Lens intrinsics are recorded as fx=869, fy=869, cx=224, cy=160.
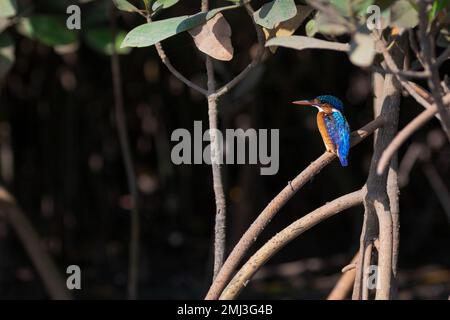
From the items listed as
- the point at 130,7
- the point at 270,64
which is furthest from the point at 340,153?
the point at 270,64

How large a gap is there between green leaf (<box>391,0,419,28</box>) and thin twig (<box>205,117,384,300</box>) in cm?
33

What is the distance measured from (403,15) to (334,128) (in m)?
0.33

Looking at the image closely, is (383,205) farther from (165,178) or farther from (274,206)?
(165,178)

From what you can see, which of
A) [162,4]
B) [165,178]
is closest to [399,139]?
[162,4]

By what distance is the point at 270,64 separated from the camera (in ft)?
10.9

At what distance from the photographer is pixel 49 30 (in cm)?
237

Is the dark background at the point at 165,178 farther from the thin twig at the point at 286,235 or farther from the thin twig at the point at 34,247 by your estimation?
the thin twig at the point at 286,235

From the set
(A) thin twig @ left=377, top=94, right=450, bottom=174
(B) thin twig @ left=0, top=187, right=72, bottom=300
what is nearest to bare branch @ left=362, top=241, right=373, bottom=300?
(A) thin twig @ left=377, top=94, right=450, bottom=174

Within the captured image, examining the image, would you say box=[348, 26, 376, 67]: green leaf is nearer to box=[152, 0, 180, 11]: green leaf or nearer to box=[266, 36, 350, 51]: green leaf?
box=[266, 36, 350, 51]: green leaf

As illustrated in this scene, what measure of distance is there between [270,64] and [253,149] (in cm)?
63

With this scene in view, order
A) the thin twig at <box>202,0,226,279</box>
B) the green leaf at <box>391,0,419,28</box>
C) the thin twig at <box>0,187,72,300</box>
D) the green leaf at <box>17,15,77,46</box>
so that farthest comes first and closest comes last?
the thin twig at <box>0,187,72,300</box> → the green leaf at <box>17,15,77,46</box> → the thin twig at <box>202,0,226,279</box> → the green leaf at <box>391,0,419,28</box>

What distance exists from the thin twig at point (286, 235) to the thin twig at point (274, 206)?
0.02 meters

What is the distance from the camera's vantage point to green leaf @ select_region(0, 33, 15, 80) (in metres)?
2.23
